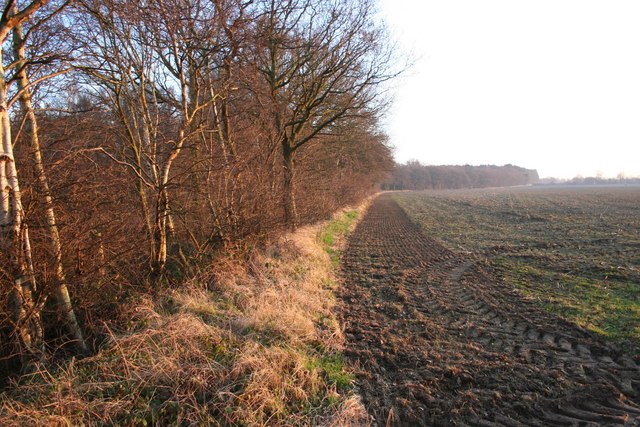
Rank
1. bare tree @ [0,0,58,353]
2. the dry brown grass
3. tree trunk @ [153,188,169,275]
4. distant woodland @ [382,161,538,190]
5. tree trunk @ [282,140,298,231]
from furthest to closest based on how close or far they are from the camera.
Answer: distant woodland @ [382,161,538,190] → tree trunk @ [282,140,298,231] → tree trunk @ [153,188,169,275] → bare tree @ [0,0,58,353] → the dry brown grass

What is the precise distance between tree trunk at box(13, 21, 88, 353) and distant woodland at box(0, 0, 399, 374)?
0.05 feet

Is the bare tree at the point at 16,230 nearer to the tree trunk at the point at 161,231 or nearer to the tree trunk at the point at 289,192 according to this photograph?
the tree trunk at the point at 161,231

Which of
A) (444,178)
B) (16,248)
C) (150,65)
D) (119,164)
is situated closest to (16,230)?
(16,248)

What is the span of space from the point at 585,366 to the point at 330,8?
10439 mm

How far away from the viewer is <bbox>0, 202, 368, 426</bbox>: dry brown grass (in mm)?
3098

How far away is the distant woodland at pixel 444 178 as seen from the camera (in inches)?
3821

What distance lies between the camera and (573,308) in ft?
19.1

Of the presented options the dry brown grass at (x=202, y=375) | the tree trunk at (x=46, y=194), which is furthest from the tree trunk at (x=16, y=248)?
the dry brown grass at (x=202, y=375)

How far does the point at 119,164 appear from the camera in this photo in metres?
5.70

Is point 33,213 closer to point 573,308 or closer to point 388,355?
point 388,355

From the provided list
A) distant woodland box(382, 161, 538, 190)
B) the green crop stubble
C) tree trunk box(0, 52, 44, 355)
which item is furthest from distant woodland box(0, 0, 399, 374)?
distant woodland box(382, 161, 538, 190)

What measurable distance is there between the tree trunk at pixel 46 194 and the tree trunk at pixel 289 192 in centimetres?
603

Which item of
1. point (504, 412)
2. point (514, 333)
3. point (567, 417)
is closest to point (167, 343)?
point (504, 412)

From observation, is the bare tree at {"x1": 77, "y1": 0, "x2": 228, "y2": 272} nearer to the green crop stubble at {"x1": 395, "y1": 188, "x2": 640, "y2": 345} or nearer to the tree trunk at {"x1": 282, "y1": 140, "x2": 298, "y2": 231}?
the tree trunk at {"x1": 282, "y1": 140, "x2": 298, "y2": 231}
